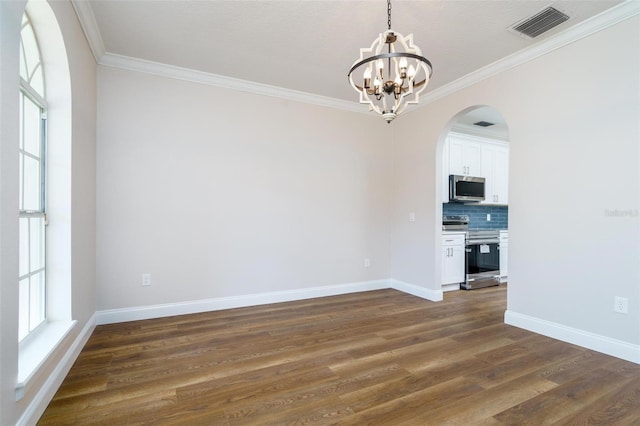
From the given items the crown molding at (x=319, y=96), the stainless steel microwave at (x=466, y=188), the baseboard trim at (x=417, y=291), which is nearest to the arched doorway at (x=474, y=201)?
the stainless steel microwave at (x=466, y=188)

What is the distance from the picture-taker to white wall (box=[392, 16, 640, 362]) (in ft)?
7.98

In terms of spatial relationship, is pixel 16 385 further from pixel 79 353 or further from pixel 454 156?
pixel 454 156

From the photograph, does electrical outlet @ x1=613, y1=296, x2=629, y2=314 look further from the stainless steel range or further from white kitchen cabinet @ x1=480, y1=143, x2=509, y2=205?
white kitchen cabinet @ x1=480, y1=143, x2=509, y2=205

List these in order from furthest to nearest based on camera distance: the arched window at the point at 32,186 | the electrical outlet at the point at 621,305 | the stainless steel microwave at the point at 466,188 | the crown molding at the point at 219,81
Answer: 1. the stainless steel microwave at the point at 466,188
2. the crown molding at the point at 219,81
3. the electrical outlet at the point at 621,305
4. the arched window at the point at 32,186

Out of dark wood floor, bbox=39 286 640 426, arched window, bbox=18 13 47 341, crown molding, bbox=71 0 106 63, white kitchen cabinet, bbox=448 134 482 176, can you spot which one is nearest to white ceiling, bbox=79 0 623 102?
crown molding, bbox=71 0 106 63

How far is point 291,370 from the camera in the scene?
7.42 ft

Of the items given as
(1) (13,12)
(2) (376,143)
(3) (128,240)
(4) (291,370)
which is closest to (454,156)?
(2) (376,143)

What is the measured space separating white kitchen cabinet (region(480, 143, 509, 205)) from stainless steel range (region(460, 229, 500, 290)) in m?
0.72

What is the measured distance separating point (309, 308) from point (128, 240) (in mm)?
2135

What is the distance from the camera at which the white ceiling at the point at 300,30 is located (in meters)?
2.40

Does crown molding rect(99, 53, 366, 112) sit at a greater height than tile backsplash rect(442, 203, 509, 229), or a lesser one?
greater

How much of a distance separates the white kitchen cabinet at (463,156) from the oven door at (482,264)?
1.20m

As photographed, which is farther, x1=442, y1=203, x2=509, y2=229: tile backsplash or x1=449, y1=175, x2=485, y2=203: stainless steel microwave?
x1=442, y1=203, x2=509, y2=229: tile backsplash

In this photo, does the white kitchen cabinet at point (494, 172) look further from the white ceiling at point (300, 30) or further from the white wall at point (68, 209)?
the white wall at point (68, 209)
